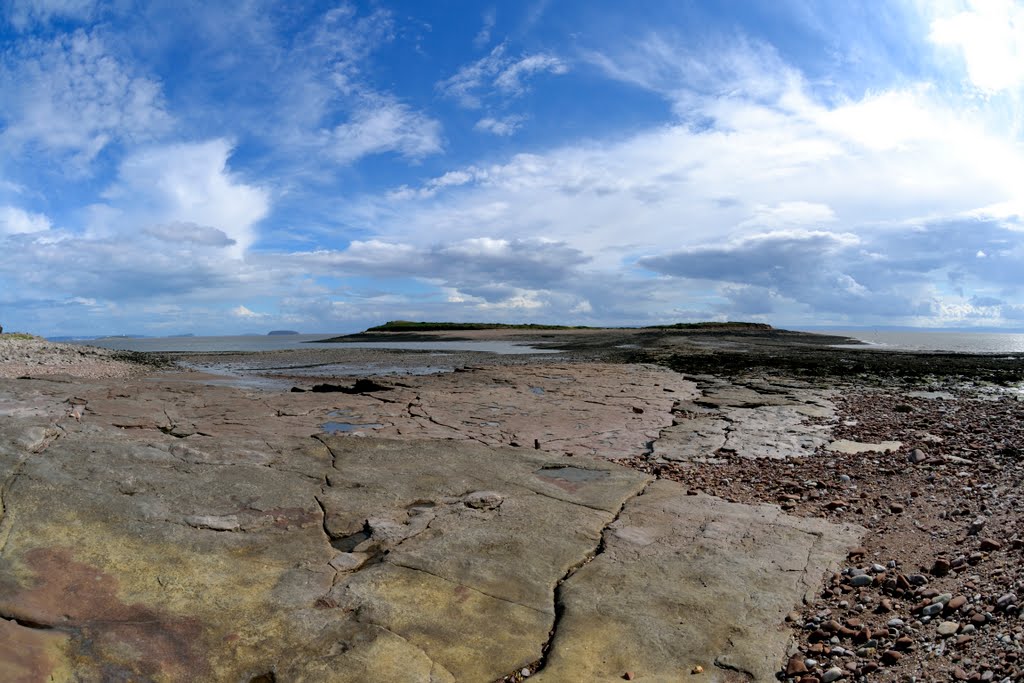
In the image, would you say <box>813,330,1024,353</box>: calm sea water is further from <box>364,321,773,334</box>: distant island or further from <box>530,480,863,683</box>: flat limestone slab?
<box>530,480,863,683</box>: flat limestone slab

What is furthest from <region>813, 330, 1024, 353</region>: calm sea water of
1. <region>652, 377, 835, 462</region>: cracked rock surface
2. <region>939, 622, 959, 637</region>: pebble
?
<region>939, 622, 959, 637</region>: pebble

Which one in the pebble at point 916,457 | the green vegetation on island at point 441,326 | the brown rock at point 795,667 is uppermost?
the green vegetation on island at point 441,326

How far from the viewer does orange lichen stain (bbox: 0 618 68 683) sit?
123 inches

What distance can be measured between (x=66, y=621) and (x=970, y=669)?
511 centimetres

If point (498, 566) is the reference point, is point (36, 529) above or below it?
above

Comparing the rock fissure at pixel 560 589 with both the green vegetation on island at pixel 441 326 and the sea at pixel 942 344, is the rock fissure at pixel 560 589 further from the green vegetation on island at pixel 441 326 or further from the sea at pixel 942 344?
the green vegetation on island at pixel 441 326

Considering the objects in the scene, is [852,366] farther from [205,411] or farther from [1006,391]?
[205,411]

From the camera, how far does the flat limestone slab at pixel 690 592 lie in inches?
145

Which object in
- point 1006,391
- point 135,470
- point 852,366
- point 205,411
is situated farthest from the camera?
point 852,366

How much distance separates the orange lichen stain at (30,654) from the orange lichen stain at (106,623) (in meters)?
0.06

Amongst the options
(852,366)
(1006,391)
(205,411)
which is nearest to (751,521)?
(205,411)

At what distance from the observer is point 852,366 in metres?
22.5

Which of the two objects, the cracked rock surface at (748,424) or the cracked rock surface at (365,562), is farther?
the cracked rock surface at (748,424)

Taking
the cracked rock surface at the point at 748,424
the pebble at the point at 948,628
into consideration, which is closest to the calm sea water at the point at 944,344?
the cracked rock surface at the point at 748,424
